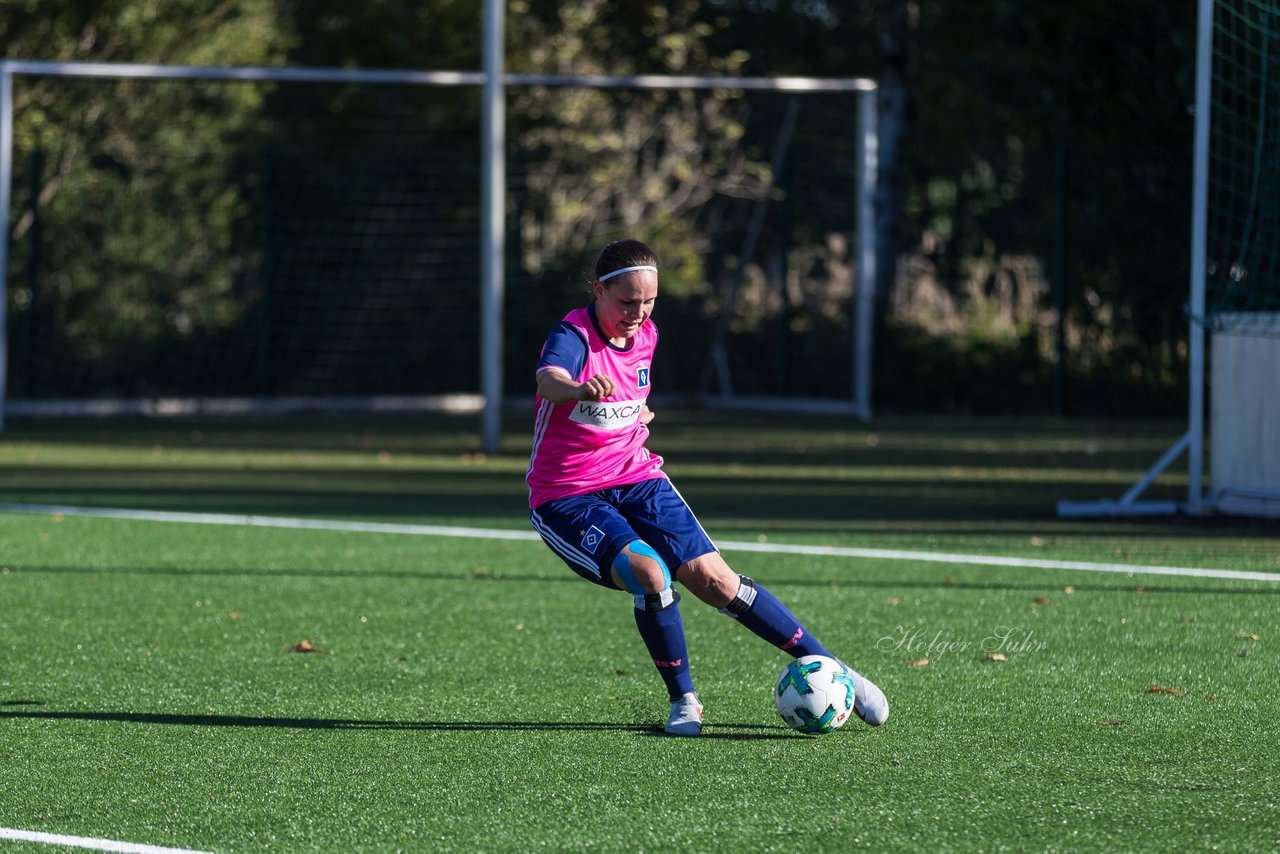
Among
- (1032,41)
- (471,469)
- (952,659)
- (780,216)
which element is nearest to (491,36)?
(471,469)

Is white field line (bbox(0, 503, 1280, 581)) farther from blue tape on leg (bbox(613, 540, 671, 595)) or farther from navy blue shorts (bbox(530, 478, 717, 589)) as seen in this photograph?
blue tape on leg (bbox(613, 540, 671, 595))

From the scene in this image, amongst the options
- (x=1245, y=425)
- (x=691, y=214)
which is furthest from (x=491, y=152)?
(x=691, y=214)

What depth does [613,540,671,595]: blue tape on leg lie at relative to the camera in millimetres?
5570

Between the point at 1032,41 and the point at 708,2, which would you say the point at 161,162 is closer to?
the point at 708,2

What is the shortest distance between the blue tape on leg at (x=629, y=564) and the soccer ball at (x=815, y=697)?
49cm

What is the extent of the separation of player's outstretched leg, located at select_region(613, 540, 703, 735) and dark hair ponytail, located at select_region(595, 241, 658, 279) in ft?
2.75

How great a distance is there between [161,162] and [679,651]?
56.1 ft

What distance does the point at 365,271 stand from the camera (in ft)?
71.5

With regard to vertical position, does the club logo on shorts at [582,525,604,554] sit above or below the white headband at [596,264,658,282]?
below

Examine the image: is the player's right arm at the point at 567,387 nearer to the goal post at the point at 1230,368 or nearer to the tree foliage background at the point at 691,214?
the goal post at the point at 1230,368

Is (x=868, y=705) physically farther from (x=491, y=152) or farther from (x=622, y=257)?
(x=491, y=152)

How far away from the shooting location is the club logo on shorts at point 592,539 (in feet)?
18.4

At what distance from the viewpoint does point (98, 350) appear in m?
20.9

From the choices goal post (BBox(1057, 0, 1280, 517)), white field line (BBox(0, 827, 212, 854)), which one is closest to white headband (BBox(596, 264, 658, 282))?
white field line (BBox(0, 827, 212, 854))
